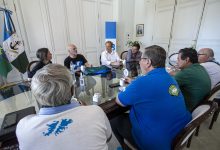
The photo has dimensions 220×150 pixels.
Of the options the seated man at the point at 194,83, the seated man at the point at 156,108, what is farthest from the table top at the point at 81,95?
the seated man at the point at 194,83

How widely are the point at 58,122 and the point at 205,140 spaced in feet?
6.52

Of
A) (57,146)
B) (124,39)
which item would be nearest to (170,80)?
(57,146)

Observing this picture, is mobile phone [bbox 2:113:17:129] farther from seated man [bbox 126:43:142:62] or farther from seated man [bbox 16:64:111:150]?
seated man [bbox 126:43:142:62]

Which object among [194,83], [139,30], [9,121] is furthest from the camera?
[139,30]

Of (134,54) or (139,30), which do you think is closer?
(134,54)

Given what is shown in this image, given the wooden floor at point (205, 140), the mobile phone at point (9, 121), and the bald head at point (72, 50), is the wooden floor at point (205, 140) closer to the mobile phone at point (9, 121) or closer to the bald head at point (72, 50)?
the mobile phone at point (9, 121)

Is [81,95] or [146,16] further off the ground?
[146,16]

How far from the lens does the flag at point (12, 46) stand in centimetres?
281

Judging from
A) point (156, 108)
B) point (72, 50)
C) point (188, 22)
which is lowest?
point (156, 108)

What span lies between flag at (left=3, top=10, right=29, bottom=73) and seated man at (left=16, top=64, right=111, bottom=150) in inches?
116

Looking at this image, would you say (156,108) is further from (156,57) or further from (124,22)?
(124,22)

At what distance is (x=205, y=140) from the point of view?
5.49ft

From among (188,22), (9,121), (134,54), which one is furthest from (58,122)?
(188,22)

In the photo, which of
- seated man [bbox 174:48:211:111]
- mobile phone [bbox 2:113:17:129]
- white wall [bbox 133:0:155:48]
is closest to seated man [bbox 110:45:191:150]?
seated man [bbox 174:48:211:111]
